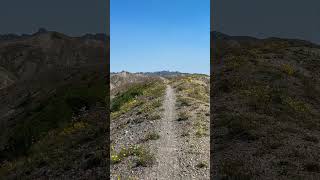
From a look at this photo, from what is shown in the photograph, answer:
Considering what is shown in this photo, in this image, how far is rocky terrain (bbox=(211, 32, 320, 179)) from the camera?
19.0 meters

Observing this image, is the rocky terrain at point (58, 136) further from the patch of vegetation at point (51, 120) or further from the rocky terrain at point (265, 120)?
the rocky terrain at point (265, 120)

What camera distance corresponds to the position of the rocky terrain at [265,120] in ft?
62.4

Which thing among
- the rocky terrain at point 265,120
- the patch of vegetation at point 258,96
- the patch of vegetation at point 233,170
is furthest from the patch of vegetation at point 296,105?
the patch of vegetation at point 233,170

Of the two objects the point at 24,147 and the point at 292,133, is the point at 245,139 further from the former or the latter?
the point at 24,147

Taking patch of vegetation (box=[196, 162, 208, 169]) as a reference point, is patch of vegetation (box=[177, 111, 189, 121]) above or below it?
above

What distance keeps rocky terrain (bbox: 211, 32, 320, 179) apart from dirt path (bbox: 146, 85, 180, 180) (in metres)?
1.84

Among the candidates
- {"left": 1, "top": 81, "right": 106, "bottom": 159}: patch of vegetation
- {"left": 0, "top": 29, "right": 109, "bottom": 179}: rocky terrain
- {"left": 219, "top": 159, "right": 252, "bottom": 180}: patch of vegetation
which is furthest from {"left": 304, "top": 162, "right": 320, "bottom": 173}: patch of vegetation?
{"left": 1, "top": 81, "right": 106, "bottom": 159}: patch of vegetation

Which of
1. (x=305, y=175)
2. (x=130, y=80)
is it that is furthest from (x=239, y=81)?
(x=130, y=80)

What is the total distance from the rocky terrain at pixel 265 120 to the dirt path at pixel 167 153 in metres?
1.84

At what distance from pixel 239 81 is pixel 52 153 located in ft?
69.5

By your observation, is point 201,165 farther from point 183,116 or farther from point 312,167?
point 183,116

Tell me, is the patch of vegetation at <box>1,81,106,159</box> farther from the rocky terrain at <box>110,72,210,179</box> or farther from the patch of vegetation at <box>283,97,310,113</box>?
the patch of vegetation at <box>283,97,310,113</box>

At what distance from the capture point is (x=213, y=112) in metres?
30.2

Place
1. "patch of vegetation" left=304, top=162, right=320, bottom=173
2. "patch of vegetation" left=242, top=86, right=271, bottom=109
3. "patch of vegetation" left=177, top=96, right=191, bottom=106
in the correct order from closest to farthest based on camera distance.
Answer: "patch of vegetation" left=304, top=162, right=320, bottom=173 → "patch of vegetation" left=242, top=86, right=271, bottom=109 → "patch of vegetation" left=177, top=96, right=191, bottom=106
